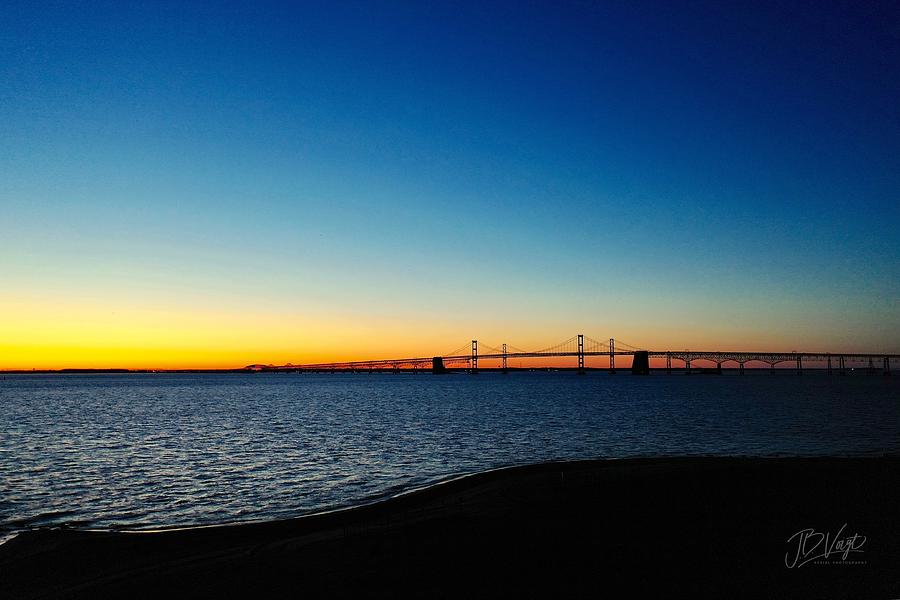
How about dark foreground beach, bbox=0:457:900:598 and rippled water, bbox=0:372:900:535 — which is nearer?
dark foreground beach, bbox=0:457:900:598

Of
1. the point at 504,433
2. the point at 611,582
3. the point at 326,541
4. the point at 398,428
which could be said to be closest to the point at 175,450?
the point at 398,428

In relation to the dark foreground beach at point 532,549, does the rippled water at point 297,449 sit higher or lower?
lower

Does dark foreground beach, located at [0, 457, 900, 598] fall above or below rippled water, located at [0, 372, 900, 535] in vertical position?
above

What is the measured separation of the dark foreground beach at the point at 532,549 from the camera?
10.7 m

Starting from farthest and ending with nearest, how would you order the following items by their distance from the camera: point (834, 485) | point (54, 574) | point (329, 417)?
point (329, 417)
point (834, 485)
point (54, 574)

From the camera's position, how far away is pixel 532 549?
1284 cm

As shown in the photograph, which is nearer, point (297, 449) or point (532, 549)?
point (532, 549)

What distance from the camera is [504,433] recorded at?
142 feet

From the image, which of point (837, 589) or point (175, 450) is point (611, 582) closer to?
point (837, 589)

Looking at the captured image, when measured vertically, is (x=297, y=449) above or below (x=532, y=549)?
below

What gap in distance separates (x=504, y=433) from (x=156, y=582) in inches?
1308

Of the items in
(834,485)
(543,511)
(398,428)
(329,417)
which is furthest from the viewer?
(329,417)

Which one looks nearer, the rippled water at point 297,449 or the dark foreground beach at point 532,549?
the dark foreground beach at point 532,549

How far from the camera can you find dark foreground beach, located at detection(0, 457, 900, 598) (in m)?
10.7
